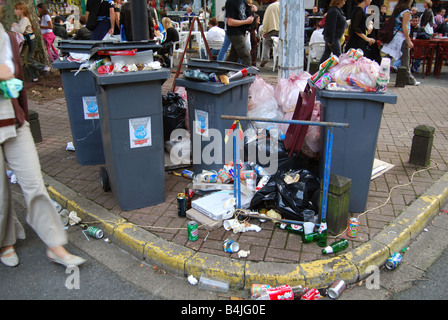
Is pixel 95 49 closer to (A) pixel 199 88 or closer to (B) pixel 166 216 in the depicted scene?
(A) pixel 199 88

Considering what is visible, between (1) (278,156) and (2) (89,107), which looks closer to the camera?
(1) (278,156)

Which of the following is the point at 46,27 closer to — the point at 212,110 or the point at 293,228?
the point at 212,110

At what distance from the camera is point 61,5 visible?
20219mm

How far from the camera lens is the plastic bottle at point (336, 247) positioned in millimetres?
3166

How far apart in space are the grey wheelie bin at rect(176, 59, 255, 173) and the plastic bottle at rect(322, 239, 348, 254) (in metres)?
1.64

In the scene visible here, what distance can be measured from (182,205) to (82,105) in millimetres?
2055

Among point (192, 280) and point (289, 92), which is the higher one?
point (289, 92)

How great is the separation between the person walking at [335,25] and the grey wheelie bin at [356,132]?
4.40 metres

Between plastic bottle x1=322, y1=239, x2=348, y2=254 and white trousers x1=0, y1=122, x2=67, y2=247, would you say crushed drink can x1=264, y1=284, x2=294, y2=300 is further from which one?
white trousers x1=0, y1=122, x2=67, y2=247

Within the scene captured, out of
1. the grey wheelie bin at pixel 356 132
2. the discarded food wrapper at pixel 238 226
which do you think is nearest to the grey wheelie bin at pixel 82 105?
the discarded food wrapper at pixel 238 226

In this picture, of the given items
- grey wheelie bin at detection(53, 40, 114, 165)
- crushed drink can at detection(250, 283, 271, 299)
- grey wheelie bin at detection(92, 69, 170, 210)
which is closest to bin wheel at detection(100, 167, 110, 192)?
grey wheelie bin at detection(92, 69, 170, 210)

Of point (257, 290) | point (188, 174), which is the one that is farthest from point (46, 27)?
point (257, 290)

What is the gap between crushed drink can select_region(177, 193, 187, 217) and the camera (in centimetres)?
372

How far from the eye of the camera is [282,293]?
2.82 m
